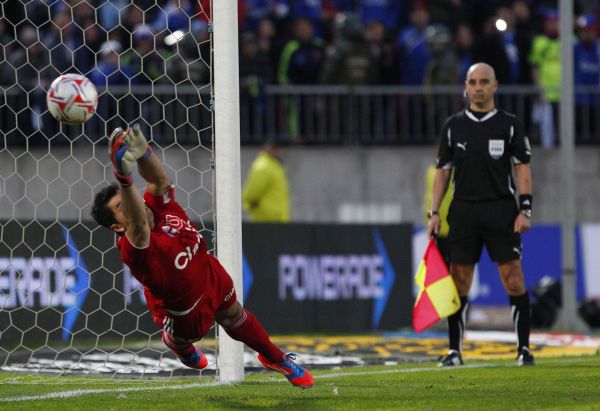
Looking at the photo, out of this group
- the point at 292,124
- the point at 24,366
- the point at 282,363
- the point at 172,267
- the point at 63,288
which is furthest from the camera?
the point at 292,124

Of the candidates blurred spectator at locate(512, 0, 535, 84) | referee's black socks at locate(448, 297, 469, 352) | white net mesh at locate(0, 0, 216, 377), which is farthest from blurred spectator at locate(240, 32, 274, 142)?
referee's black socks at locate(448, 297, 469, 352)

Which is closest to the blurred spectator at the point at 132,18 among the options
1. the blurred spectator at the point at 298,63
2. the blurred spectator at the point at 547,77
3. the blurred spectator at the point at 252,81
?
the blurred spectator at the point at 252,81

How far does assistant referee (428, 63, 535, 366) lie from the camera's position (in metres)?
10.2

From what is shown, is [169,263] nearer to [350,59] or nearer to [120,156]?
[120,156]

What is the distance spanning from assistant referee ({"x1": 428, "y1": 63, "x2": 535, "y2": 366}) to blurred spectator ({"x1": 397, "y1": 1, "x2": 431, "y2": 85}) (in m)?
9.20

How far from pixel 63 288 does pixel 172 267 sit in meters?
5.97

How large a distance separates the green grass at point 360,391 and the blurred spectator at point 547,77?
33.7 ft

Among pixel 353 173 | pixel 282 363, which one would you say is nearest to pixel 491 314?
pixel 353 173

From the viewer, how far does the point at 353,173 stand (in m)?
19.4

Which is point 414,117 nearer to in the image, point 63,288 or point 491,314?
point 491,314

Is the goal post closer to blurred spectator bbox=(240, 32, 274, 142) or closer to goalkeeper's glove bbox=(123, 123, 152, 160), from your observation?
goalkeeper's glove bbox=(123, 123, 152, 160)

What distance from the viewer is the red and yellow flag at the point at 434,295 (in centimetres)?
1034

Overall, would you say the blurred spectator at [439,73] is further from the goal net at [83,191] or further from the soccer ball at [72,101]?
the soccer ball at [72,101]

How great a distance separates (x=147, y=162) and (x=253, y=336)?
1367mm
